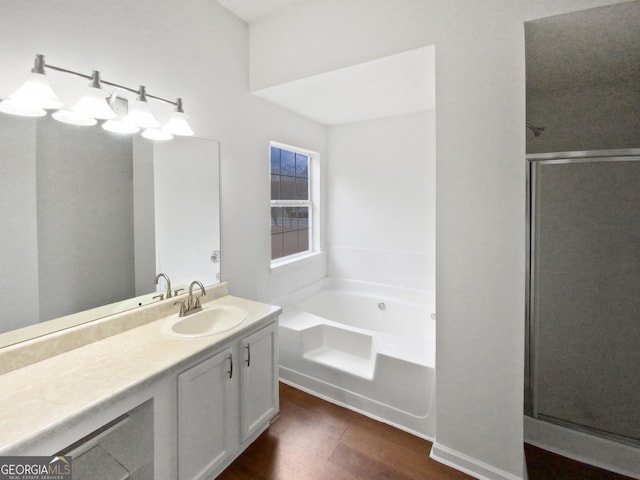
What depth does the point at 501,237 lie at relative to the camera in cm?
152

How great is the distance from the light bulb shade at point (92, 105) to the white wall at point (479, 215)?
1614mm

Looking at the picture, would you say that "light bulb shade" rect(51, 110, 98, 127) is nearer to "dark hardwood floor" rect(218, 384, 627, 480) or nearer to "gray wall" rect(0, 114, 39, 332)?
"gray wall" rect(0, 114, 39, 332)

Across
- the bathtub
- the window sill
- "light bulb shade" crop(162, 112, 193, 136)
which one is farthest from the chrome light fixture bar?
the bathtub

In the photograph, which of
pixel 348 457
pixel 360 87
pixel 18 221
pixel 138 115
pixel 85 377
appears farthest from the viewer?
pixel 360 87

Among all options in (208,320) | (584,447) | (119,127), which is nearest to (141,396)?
(208,320)

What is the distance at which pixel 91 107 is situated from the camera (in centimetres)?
135

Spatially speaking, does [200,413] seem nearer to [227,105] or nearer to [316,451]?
[316,451]

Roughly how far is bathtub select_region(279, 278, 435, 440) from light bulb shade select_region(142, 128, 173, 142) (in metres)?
1.66

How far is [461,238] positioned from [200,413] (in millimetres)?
1630

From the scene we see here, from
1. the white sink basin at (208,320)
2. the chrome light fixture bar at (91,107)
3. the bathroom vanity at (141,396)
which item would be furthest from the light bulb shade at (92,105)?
the white sink basin at (208,320)

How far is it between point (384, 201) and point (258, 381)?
2262 mm

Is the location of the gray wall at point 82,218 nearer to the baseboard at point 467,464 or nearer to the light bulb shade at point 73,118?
the light bulb shade at point 73,118

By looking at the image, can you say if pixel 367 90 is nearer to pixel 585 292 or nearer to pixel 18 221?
pixel 585 292

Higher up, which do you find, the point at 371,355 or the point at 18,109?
the point at 18,109
